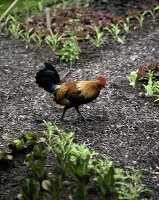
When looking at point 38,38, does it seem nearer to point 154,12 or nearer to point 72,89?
point 154,12

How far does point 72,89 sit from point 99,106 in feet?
2.36

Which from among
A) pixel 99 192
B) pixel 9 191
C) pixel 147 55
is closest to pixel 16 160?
pixel 9 191

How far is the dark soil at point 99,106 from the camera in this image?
15.2ft

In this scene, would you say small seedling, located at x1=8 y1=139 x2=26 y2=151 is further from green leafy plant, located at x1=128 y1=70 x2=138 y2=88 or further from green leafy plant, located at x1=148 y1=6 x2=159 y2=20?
green leafy plant, located at x1=148 y1=6 x2=159 y2=20

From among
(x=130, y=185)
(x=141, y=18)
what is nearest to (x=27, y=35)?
(x=141, y=18)

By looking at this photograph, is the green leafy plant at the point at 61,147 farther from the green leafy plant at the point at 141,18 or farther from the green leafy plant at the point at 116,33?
the green leafy plant at the point at 141,18

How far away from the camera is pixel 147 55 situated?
7254mm

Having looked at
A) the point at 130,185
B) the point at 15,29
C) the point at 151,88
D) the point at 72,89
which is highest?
the point at 15,29

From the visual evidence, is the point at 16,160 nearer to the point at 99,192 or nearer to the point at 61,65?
the point at 99,192

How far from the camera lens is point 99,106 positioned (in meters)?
5.85

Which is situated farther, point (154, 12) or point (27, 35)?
point (154, 12)

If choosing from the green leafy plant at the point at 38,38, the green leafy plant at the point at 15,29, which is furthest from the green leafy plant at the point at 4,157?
the green leafy plant at the point at 15,29

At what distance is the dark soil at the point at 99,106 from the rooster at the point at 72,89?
295 millimetres

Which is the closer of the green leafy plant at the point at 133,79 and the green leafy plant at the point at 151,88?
the green leafy plant at the point at 151,88
